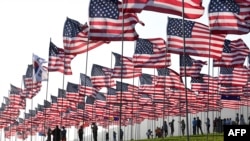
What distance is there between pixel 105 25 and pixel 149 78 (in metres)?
26.6

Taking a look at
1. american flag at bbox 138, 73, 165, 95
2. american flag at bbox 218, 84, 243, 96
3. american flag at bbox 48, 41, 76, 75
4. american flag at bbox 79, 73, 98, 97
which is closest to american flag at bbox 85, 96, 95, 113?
american flag at bbox 79, 73, 98, 97

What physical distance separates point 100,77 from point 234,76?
12081 millimetres

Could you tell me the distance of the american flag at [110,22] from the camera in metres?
25.1

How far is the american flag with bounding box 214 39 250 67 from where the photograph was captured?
1379 inches

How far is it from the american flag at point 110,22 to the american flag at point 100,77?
20.8m

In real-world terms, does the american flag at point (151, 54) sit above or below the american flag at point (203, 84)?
above

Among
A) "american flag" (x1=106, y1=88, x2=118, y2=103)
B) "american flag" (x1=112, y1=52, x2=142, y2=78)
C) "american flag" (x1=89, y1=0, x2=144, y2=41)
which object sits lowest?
"american flag" (x1=106, y1=88, x2=118, y2=103)

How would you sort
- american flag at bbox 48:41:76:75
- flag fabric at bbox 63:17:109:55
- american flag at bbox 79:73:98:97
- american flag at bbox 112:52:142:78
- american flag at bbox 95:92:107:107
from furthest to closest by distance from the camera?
american flag at bbox 95:92:107:107 < american flag at bbox 79:73:98:97 < american flag at bbox 112:52:142:78 < american flag at bbox 48:41:76:75 < flag fabric at bbox 63:17:109:55

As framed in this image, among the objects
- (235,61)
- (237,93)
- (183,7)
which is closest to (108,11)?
(183,7)

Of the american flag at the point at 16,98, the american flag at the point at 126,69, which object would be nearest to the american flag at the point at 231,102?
the american flag at the point at 126,69

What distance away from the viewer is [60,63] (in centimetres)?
3859

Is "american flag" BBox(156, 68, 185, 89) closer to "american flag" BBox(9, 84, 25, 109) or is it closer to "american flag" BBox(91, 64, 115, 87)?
"american flag" BBox(91, 64, 115, 87)

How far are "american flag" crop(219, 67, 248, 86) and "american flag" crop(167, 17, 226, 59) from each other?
16.0 m

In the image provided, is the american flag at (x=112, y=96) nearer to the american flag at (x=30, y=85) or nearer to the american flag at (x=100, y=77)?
the american flag at (x=30, y=85)
